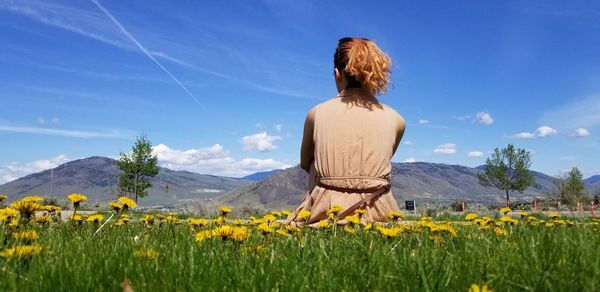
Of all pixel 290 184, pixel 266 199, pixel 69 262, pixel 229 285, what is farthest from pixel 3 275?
pixel 290 184

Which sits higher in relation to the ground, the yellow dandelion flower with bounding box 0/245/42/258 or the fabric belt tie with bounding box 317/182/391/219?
the fabric belt tie with bounding box 317/182/391/219

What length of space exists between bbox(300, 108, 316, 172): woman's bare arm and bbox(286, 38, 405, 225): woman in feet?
0.07

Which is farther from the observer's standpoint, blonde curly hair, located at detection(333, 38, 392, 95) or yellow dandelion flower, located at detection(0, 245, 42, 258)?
blonde curly hair, located at detection(333, 38, 392, 95)

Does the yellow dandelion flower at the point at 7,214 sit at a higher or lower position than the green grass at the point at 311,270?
higher

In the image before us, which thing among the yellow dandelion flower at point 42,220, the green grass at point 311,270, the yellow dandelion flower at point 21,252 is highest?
the yellow dandelion flower at point 42,220

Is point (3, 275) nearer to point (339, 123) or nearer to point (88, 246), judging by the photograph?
point (88, 246)

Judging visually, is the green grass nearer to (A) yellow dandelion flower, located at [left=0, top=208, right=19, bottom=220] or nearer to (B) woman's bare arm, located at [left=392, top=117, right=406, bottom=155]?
(A) yellow dandelion flower, located at [left=0, top=208, right=19, bottom=220]

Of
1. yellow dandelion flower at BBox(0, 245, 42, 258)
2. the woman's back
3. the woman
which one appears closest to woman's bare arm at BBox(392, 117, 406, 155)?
the woman

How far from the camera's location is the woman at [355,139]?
17.5ft

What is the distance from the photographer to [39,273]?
7.09ft

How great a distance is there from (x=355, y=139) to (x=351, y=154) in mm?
175

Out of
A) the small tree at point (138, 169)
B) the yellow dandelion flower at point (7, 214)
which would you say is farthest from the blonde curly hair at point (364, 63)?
the small tree at point (138, 169)

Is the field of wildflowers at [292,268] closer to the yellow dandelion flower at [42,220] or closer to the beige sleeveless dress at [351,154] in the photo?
the yellow dandelion flower at [42,220]

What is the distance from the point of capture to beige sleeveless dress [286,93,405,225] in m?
5.38
